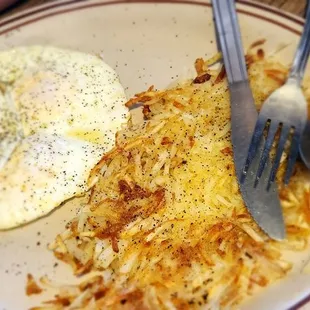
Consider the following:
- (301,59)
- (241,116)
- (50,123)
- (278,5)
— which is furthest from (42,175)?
(278,5)

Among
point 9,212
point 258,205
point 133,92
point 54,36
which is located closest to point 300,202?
point 258,205

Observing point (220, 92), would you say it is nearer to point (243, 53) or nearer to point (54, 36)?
point (243, 53)

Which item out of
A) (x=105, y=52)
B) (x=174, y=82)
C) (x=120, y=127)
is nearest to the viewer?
(x=120, y=127)

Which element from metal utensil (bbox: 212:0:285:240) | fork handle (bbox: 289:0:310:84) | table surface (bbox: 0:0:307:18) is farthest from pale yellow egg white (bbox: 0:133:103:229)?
table surface (bbox: 0:0:307:18)

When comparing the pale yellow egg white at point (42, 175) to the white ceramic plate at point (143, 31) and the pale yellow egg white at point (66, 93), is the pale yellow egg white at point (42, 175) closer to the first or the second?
the pale yellow egg white at point (66, 93)

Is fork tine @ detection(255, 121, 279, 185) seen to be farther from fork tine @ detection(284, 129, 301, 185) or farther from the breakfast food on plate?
the breakfast food on plate

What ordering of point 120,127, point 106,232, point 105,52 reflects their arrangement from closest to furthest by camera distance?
1. point 106,232
2. point 120,127
3. point 105,52

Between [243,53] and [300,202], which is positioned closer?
[300,202]
